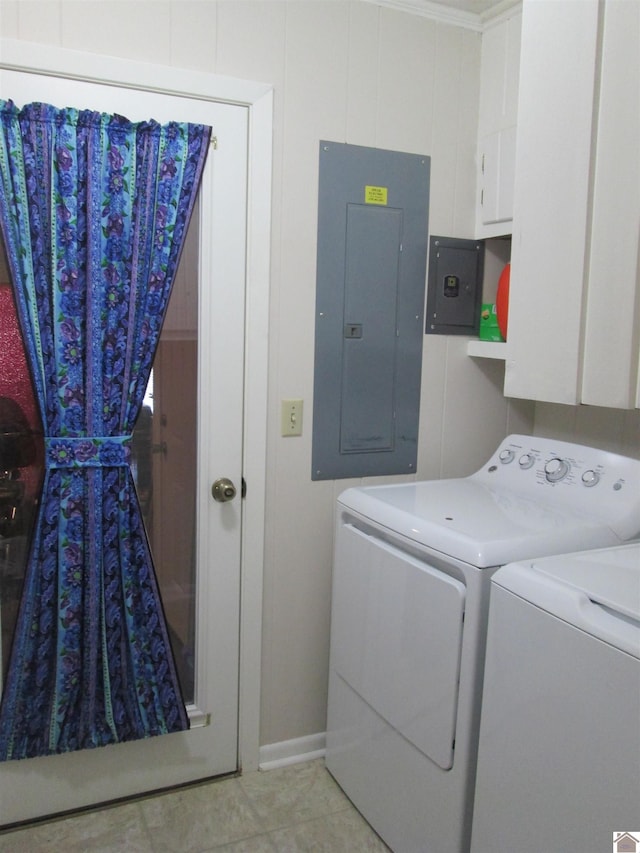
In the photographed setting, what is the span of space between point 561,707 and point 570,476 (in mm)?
817

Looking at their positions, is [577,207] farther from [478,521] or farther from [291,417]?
[291,417]

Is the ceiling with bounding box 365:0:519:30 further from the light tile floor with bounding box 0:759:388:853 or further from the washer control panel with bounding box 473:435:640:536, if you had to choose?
the light tile floor with bounding box 0:759:388:853

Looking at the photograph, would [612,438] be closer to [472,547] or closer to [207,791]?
[472,547]

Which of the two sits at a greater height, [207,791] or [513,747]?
[513,747]

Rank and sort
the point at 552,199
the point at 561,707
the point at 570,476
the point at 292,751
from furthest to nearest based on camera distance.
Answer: the point at 292,751, the point at 570,476, the point at 561,707, the point at 552,199

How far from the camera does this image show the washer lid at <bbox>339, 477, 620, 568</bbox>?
1588 millimetres

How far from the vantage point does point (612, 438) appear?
7.05 ft

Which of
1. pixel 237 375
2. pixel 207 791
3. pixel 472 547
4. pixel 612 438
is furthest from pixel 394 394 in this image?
pixel 207 791

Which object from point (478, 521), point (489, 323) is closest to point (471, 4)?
point (489, 323)

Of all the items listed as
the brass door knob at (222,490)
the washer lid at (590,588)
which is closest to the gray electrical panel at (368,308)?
the brass door knob at (222,490)

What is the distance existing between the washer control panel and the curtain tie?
113cm

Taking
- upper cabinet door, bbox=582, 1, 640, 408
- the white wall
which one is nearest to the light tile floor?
the white wall

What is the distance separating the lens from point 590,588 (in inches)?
52.3

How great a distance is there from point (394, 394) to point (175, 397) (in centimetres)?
74
